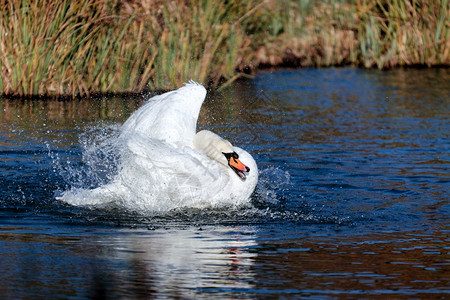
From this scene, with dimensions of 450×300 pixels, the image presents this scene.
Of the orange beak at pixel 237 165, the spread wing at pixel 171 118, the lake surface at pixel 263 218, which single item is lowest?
the lake surface at pixel 263 218

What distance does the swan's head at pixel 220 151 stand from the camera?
6922mm

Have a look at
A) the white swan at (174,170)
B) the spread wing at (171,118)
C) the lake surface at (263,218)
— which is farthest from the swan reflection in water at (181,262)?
the spread wing at (171,118)

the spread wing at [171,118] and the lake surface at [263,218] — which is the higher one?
the spread wing at [171,118]

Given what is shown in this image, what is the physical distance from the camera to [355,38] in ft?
55.4

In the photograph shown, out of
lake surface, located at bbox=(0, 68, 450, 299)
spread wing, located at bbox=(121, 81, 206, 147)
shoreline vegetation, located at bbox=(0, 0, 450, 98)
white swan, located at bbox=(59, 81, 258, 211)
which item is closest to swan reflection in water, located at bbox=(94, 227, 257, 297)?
lake surface, located at bbox=(0, 68, 450, 299)

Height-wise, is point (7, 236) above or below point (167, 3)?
below

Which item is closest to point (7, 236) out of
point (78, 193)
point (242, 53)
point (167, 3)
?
point (78, 193)

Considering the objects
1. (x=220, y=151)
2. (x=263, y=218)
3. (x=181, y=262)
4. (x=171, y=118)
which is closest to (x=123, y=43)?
(x=171, y=118)

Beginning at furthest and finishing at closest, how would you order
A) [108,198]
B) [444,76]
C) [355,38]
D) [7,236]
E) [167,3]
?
[355,38] < [444,76] < [167,3] < [108,198] < [7,236]

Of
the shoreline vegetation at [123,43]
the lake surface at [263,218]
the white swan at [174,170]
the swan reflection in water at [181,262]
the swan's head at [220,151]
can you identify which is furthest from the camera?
the shoreline vegetation at [123,43]

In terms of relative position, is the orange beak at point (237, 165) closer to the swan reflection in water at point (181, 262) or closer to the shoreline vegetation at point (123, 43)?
the swan reflection in water at point (181, 262)

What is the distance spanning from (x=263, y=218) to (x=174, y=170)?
2.73 feet

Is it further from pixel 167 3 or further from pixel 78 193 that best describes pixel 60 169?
pixel 167 3

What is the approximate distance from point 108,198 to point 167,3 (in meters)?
5.79
